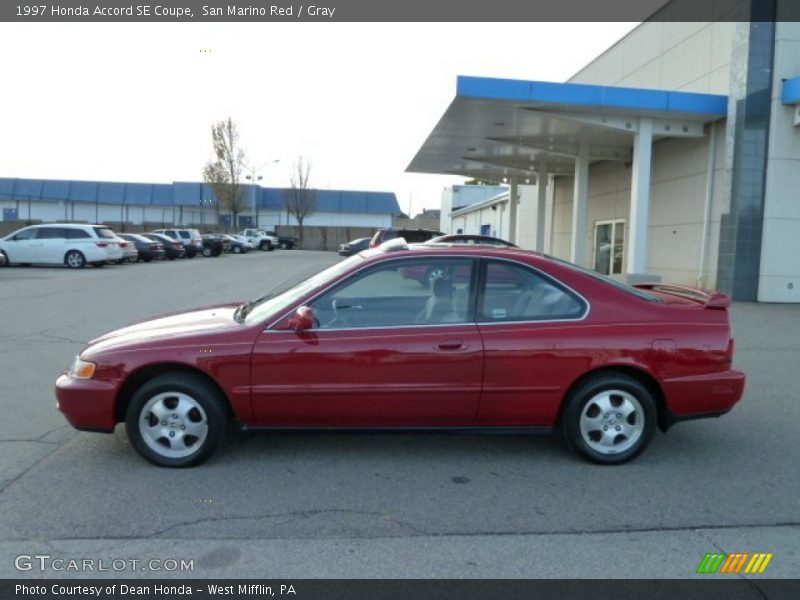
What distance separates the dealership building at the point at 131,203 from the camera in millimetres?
65000

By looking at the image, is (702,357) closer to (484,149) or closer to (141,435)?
(141,435)

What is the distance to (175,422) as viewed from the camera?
4125mm

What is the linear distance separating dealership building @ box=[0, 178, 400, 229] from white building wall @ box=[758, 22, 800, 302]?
5509 centimetres

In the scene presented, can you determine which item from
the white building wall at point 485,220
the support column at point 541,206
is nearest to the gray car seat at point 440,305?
the support column at point 541,206

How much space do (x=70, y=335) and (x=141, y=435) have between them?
5905 mm

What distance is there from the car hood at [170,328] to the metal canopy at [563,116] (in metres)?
10.7

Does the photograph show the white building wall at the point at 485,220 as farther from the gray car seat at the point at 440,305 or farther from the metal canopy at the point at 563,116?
the gray car seat at the point at 440,305

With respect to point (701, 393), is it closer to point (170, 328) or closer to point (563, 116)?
point (170, 328)

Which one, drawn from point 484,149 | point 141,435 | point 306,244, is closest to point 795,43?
point 484,149

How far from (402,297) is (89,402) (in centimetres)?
230

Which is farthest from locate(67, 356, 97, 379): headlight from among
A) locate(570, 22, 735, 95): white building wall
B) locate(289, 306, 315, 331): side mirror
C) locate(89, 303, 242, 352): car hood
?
locate(570, 22, 735, 95): white building wall
